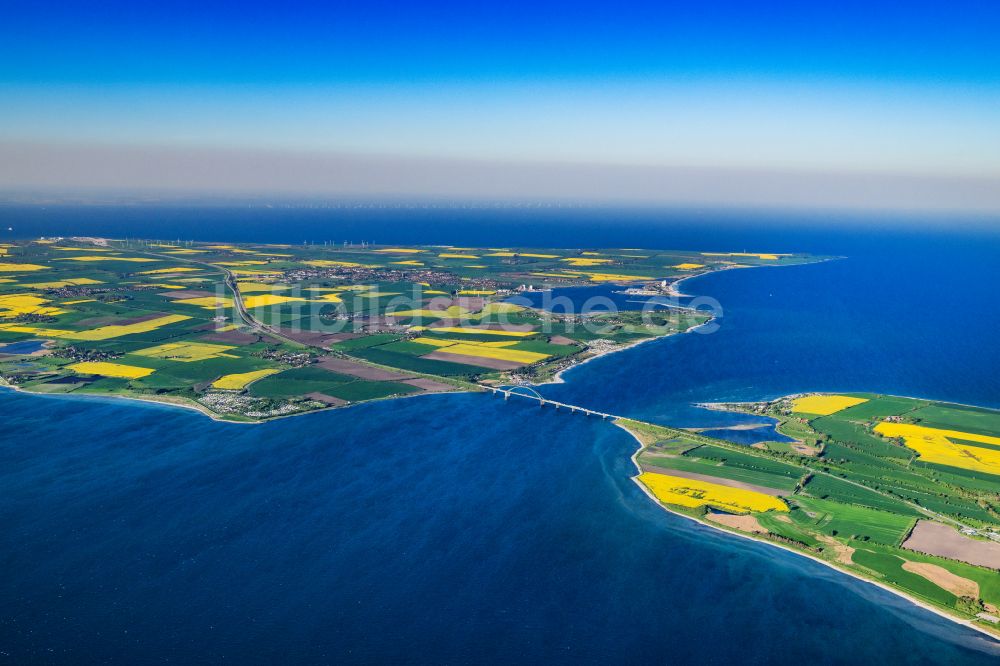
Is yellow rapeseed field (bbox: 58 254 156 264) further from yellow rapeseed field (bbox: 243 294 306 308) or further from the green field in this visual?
the green field

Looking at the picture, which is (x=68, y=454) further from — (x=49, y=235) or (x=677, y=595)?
(x=49, y=235)

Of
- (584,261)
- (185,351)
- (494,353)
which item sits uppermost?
(584,261)

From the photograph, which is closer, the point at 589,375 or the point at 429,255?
the point at 589,375

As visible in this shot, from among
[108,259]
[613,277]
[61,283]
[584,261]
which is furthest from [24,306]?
[584,261]

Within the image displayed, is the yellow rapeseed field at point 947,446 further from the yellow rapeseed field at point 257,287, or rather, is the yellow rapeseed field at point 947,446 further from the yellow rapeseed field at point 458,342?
the yellow rapeseed field at point 257,287

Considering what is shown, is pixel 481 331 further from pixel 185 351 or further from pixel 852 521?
pixel 852 521

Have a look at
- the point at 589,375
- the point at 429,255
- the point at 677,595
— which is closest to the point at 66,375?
the point at 589,375
